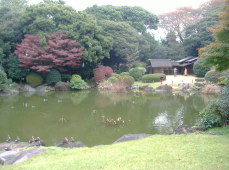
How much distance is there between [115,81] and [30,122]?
1345 centimetres

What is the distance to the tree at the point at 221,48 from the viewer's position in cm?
603

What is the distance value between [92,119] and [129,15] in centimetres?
3005

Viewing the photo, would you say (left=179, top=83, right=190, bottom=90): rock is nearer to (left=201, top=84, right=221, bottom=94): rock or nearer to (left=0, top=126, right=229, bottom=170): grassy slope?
(left=201, top=84, right=221, bottom=94): rock

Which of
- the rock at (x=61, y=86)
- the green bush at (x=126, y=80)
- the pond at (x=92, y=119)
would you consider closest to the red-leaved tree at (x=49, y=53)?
the rock at (x=61, y=86)

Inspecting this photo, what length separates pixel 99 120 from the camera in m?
12.6

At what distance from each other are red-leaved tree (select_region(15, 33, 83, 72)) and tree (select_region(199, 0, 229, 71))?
67.8 feet

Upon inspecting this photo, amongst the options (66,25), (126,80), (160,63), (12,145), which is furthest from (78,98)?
(160,63)

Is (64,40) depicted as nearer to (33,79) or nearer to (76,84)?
(76,84)

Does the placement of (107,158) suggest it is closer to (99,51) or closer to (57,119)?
(57,119)

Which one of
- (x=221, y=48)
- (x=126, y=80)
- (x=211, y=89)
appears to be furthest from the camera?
(x=126, y=80)

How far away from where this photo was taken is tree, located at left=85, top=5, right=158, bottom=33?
35.9m

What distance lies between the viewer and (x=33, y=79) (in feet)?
84.5

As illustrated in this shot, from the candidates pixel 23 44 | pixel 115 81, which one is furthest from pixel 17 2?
pixel 115 81

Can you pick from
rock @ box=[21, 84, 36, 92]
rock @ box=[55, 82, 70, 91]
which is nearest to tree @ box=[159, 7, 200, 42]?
rock @ box=[55, 82, 70, 91]
